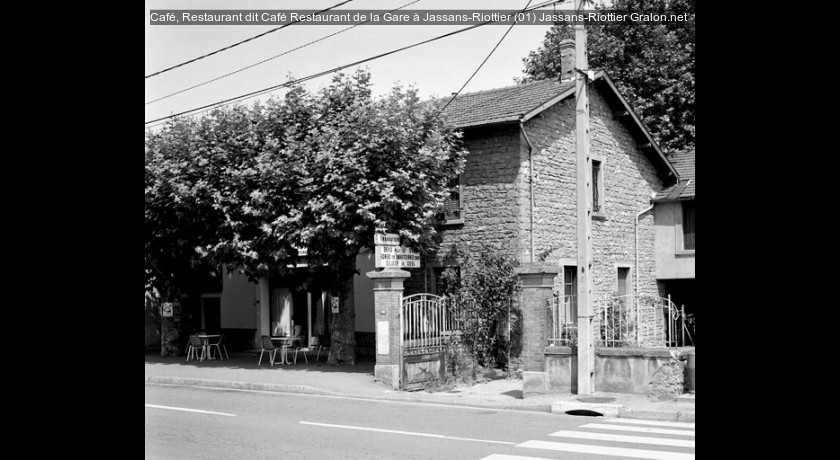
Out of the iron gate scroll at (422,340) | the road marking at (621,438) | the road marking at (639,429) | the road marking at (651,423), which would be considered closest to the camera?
the road marking at (621,438)

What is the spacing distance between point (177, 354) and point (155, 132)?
6957mm

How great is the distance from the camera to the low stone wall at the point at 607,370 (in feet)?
44.5

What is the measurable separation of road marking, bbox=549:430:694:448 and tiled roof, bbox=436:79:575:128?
998 centimetres

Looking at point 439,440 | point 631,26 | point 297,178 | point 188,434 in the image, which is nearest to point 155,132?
point 297,178

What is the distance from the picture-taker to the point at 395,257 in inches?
694

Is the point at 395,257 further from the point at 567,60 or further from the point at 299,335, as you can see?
the point at 567,60

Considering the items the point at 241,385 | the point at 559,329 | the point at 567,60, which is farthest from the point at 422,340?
the point at 567,60

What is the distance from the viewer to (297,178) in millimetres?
18594

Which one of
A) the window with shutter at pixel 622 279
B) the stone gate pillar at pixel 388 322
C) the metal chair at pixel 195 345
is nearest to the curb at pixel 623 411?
the stone gate pillar at pixel 388 322

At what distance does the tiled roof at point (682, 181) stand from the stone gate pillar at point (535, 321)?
36.3 ft

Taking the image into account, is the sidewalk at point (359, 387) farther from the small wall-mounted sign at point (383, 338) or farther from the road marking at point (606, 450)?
the road marking at point (606, 450)

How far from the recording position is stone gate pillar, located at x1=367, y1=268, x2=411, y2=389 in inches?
636
